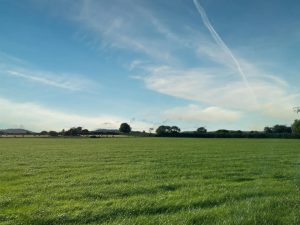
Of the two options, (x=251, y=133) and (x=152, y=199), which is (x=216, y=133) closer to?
(x=251, y=133)

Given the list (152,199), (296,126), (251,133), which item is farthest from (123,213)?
(296,126)

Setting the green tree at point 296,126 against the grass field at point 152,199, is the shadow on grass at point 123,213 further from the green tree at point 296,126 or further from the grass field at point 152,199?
the green tree at point 296,126

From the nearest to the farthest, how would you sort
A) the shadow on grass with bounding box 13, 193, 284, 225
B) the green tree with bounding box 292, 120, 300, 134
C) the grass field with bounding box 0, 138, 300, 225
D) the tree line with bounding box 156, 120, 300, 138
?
→ the shadow on grass with bounding box 13, 193, 284, 225 → the grass field with bounding box 0, 138, 300, 225 → the tree line with bounding box 156, 120, 300, 138 → the green tree with bounding box 292, 120, 300, 134

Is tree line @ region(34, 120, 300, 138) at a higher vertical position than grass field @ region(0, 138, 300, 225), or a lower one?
higher

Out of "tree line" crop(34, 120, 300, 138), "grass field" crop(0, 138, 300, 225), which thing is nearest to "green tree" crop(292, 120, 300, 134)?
"tree line" crop(34, 120, 300, 138)

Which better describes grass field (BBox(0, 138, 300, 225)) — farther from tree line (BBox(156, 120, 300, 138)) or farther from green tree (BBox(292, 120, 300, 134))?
green tree (BBox(292, 120, 300, 134))

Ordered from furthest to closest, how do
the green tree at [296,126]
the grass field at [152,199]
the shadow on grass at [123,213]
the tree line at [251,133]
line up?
1. the green tree at [296,126]
2. the tree line at [251,133]
3. the grass field at [152,199]
4. the shadow on grass at [123,213]

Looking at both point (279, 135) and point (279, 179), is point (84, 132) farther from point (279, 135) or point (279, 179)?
point (279, 179)

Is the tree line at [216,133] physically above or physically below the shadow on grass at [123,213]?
above

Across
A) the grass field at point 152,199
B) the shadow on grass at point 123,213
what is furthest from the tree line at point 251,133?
the shadow on grass at point 123,213

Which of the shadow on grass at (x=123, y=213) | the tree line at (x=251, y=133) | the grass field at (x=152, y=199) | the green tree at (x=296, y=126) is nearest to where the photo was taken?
the shadow on grass at (x=123, y=213)

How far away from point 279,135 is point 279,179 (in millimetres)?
124539

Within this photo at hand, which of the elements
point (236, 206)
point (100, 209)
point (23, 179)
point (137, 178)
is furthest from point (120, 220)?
point (23, 179)

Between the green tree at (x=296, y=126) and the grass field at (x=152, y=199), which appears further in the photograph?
the green tree at (x=296, y=126)
